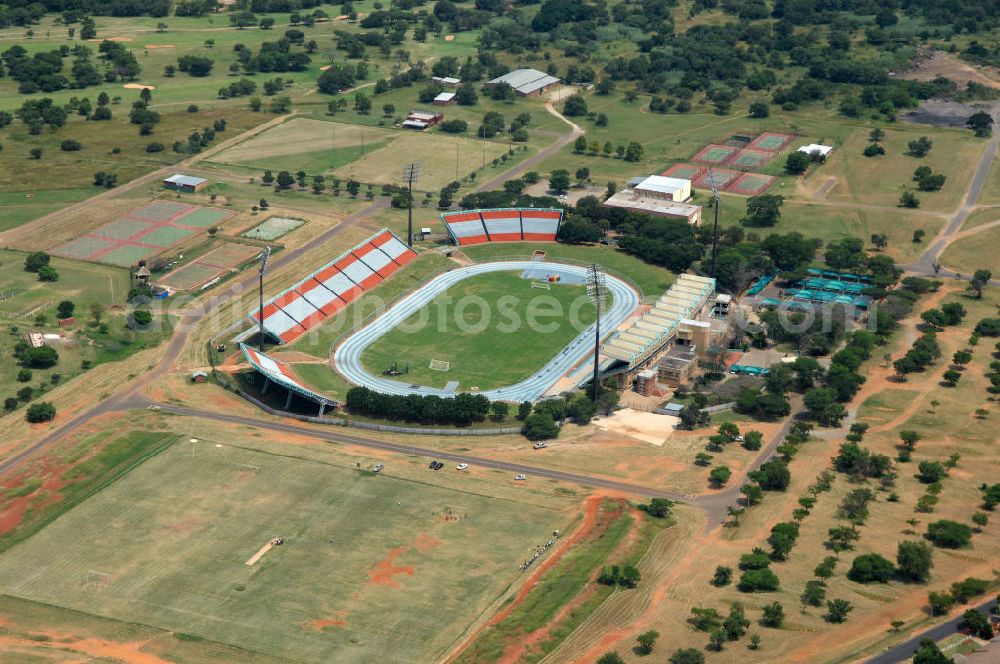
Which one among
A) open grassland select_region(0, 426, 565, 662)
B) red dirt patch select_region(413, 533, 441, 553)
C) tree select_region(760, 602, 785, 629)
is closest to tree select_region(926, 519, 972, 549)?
tree select_region(760, 602, 785, 629)

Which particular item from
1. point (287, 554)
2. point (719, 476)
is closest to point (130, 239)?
point (287, 554)

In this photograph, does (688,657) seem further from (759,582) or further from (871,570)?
(871,570)

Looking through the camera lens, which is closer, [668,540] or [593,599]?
[593,599]

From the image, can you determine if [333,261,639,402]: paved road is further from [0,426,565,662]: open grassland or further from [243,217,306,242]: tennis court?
[243,217,306,242]: tennis court

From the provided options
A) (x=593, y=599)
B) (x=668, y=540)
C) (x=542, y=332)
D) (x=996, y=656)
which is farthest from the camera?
(x=542, y=332)

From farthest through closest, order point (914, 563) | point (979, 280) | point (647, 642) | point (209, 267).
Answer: point (209, 267), point (979, 280), point (914, 563), point (647, 642)

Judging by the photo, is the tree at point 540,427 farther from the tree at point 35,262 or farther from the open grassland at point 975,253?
the tree at point 35,262

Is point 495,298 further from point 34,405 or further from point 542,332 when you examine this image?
point 34,405

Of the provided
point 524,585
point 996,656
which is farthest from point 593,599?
point 996,656
